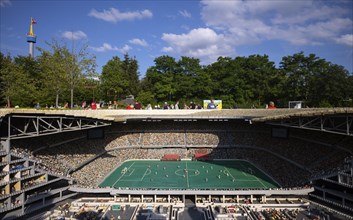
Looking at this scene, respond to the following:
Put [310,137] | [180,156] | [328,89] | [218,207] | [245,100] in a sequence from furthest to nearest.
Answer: [245,100]
[328,89]
[180,156]
[310,137]
[218,207]

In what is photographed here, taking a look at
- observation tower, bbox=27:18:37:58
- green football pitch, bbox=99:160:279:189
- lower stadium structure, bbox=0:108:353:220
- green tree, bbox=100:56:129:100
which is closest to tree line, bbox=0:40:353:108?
green tree, bbox=100:56:129:100

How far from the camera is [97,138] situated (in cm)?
3747

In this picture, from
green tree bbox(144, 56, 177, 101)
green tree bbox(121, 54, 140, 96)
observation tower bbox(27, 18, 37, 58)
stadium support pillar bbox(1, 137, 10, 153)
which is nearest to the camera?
stadium support pillar bbox(1, 137, 10, 153)

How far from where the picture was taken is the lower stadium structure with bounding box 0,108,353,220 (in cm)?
2192

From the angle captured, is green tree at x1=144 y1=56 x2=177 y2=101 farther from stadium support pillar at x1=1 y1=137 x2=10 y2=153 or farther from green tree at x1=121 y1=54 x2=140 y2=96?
stadium support pillar at x1=1 y1=137 x2=10 y2=153

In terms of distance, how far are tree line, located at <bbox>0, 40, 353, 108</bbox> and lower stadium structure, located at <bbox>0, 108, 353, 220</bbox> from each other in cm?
1036

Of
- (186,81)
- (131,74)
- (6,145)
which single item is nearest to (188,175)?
(6,145)

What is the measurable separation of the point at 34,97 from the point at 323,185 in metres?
39.2

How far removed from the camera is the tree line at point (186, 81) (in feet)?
125

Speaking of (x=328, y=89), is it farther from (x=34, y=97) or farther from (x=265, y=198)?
(x=34, y=97)

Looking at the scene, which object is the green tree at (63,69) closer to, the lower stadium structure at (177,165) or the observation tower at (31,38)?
the lower stadium structure at (177,165)

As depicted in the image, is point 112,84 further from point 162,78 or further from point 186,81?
point 186,81

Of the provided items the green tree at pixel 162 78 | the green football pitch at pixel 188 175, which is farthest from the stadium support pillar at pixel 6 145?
the green tree at pixel 162 78

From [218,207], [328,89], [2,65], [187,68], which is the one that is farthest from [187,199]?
[187,68]
